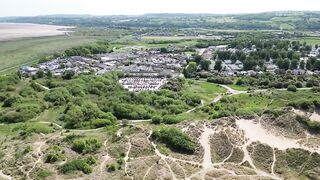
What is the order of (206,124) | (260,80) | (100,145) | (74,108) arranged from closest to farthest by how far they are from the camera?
(100,145)
(206,124)
(74,108)
(260,80)

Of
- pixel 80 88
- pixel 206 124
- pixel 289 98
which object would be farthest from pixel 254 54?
pixel 206 124

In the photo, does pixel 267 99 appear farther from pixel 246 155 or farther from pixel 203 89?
pixel 246 155

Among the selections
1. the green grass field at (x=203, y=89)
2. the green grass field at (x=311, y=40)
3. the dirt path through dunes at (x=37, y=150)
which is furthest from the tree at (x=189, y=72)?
the green grass field at (x=311, y=40)

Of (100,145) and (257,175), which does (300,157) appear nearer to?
(257,175)

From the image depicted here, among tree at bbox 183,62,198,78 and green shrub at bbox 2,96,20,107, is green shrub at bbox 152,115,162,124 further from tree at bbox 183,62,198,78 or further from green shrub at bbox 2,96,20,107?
tree at bbox 183,62,198,78

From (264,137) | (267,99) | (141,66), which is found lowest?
(141,66)

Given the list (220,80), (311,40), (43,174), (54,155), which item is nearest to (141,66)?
(220,80)

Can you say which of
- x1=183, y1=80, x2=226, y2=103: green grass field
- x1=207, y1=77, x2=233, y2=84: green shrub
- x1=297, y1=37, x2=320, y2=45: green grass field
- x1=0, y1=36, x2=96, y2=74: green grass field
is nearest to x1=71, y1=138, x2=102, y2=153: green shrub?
x1=183, y1=80, x2=226, y2=103: green grass field
